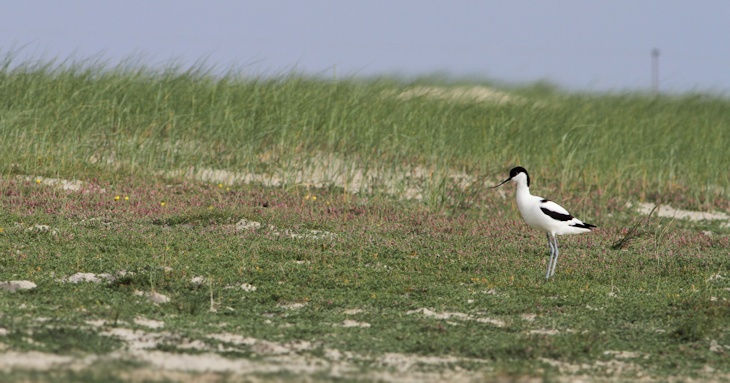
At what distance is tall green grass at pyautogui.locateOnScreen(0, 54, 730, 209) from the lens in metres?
15.7

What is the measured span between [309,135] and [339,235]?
5.13 metres

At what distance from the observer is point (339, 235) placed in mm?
12047

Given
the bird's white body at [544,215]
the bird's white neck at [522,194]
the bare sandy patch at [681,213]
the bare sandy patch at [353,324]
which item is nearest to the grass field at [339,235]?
the bare sandy patch at [353,324]

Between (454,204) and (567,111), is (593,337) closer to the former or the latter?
(454,204)

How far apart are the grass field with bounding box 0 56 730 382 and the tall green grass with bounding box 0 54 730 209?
0.19ft

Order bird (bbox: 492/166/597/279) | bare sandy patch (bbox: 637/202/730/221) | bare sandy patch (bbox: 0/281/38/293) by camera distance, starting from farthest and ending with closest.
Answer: bare sandy patch (bbox: 637/202/730/221)
bird (bbox: 492/166/597/279)
bare sandy patch (bbox: 0/281/38/293)

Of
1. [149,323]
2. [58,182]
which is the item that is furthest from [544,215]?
[58,182]

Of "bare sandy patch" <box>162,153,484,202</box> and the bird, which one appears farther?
"bare sandy patch" <box>162,153,484,202</box>

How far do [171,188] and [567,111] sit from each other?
9217mm

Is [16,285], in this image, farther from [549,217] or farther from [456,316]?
[549,217]

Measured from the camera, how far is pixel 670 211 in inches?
665

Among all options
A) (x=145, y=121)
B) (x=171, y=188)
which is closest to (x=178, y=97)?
(x=145, y=121)

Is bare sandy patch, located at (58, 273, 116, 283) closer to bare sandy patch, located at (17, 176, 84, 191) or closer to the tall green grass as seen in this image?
bare sandy patch, located at (17, 176, 84, 191)

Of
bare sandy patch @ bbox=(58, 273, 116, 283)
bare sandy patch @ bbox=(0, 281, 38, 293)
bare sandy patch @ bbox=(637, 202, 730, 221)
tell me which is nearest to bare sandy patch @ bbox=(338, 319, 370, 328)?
bare sandy patch @ bbox=(58, 273, 116, 283)
